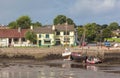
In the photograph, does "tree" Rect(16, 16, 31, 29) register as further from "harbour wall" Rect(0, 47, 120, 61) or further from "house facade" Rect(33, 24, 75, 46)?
"harbour wall" Rect(0, 47, 120, 61)

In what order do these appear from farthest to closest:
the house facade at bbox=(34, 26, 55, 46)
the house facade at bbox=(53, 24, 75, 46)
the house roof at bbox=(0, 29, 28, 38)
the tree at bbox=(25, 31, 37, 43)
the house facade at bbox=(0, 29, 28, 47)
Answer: the house facade at bbox=(53, 24, 75, 46) < the house facade at bbox=(34, 26, 55, 46) < the house roof at bbox=(0, 29, 28, 38) < the house facade at bbox=(0, 29, 28, 47) < the tree at bbox=(25, 31, 37, 43)

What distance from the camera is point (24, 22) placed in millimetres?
147375

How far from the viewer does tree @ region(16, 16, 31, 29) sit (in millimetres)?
147000

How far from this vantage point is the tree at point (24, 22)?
147 meters

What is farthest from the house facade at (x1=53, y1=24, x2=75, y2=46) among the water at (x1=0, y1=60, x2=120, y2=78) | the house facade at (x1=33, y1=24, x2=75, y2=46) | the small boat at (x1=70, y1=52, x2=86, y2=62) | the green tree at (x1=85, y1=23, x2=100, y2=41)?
the water at (x1=0, y1=60, x2=120, y2=78)

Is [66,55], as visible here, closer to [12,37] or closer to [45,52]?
[45,52]

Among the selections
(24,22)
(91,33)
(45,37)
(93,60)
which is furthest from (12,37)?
(24,22)

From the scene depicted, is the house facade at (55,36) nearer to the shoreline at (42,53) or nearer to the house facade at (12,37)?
the house facade at (12,37)

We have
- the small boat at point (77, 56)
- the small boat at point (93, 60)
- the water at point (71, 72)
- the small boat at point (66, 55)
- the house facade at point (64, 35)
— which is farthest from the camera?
the house facade at point (64, 35)

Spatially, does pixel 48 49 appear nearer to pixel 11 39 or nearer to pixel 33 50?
pixel 33 50

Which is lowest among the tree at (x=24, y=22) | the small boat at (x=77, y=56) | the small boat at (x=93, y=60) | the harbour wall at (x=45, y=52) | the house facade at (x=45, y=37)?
the small boat at (x=93, y=60)

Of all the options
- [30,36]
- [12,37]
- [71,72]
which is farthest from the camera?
[12,37]

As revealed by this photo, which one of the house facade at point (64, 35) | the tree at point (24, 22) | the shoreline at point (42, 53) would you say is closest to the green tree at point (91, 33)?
the tree at point (24, 22)

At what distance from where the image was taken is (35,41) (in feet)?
365
